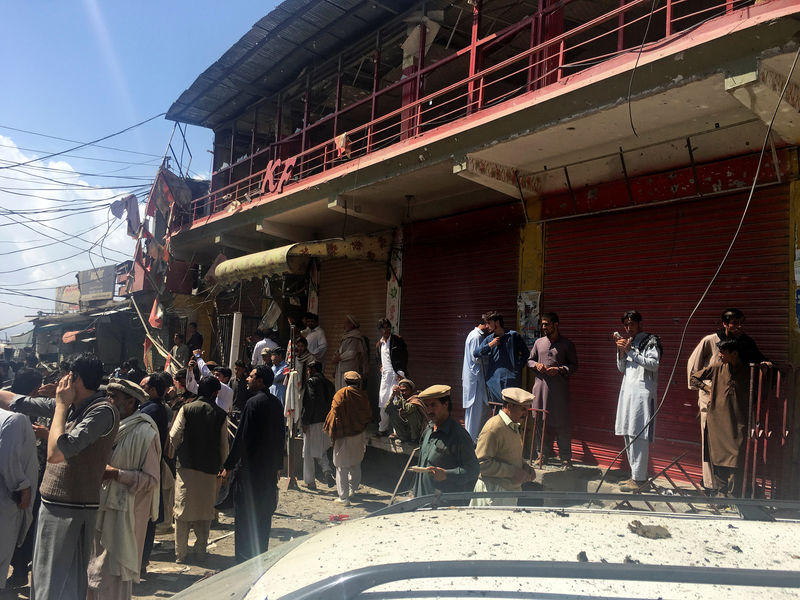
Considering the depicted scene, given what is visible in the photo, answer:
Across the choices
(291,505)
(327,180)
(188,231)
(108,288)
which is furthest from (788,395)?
(108,288)

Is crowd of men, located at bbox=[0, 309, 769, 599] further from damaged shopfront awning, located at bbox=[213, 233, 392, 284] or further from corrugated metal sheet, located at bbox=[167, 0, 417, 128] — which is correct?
corrugated metal sheet, located at bbox=[167, 0, 417, 128]

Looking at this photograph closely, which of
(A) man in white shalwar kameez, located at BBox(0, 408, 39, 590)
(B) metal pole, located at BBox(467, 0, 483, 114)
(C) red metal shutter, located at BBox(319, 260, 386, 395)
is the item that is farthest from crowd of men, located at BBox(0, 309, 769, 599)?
(B) metal pole, located at BBox(467, 0, 483, 114)

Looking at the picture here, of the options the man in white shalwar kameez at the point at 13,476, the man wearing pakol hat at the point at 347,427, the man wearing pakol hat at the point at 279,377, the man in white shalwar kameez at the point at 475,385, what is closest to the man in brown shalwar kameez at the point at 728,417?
the man in white shalwar kameez at the point at 475,385

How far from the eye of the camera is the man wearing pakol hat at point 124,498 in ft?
11.4

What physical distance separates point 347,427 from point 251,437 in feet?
7.80

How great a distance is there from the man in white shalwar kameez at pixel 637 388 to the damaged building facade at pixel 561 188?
0.66m

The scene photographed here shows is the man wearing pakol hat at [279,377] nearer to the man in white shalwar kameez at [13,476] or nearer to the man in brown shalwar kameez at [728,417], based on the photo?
the man in white shalwar kameez at [13,476]

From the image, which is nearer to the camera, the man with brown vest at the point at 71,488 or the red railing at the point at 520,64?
the man with brown vest at the point at 71,488

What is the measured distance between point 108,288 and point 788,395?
31901 millimetres

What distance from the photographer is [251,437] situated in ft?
16.3

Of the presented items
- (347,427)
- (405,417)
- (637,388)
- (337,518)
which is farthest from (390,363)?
(637,388)

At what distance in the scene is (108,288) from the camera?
30234 mm

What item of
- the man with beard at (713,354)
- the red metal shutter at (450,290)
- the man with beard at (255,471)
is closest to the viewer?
the man with beard at (255,471)

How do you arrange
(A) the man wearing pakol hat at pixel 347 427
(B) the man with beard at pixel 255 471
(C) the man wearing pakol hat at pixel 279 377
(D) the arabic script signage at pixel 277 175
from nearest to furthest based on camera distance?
(B) the man with beard at pixel 255 471 → (A) the man wearing pakol hat at pixel 347 427 → (C) the man wearing pakol hat at pixel 279 377 → (D) the arabic script signage at pixel 277 175
